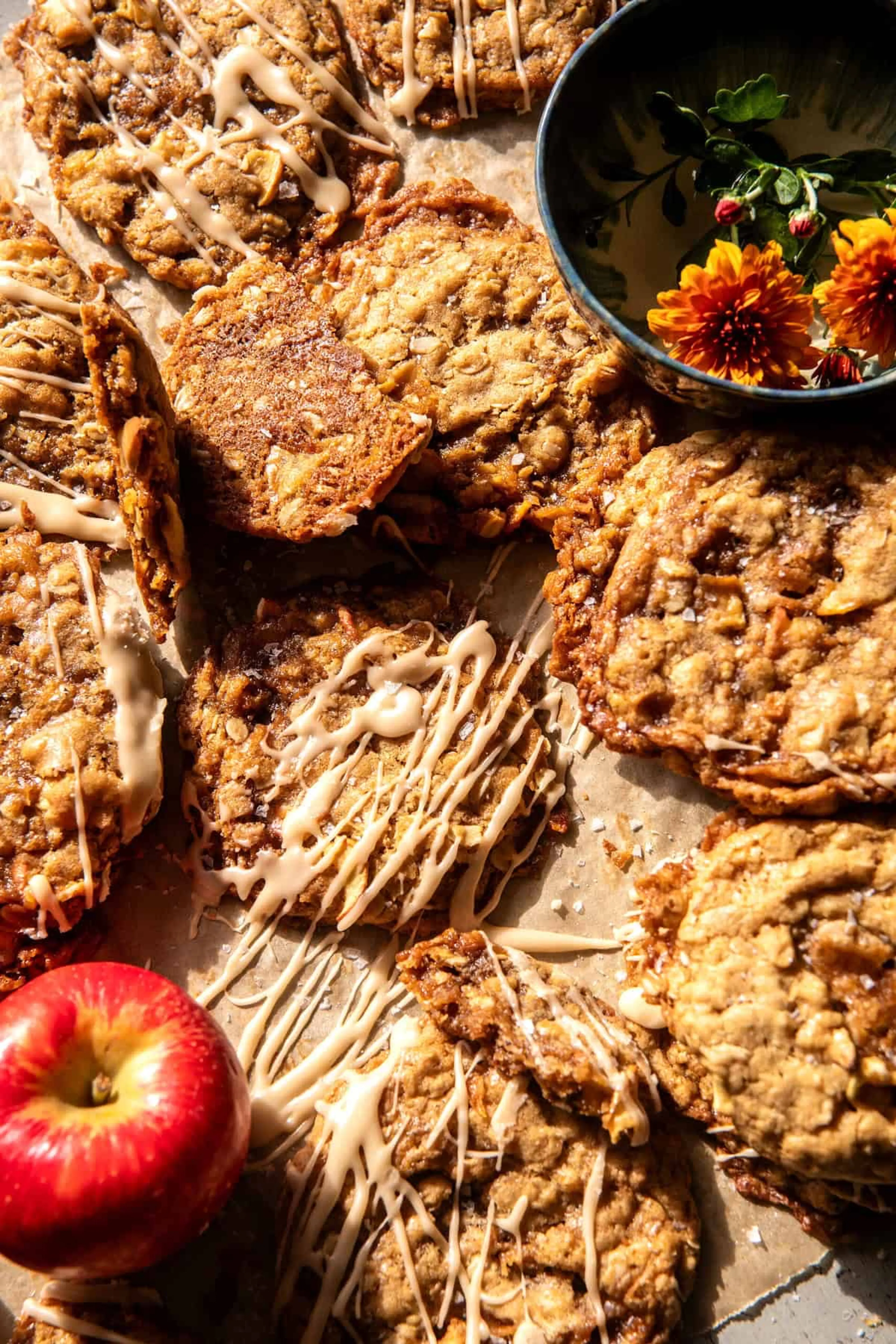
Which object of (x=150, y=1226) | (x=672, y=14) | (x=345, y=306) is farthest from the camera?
(x=345, y=306)

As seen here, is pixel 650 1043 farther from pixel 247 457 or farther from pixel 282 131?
pixel 282 131

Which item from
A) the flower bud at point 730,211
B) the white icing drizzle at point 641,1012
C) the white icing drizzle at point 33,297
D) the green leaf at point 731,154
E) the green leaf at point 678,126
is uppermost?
the green leaf at point 678,126

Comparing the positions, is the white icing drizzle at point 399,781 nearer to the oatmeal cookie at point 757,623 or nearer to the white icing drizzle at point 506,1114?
the oatmeal cookie at point 757,623

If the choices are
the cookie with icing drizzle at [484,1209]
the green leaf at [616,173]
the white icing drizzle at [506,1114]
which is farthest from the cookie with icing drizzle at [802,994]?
the green leaf at [616,173]

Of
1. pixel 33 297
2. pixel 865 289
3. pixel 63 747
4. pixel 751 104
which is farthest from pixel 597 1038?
pixel 33 297

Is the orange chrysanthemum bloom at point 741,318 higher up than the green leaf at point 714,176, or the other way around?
the green leaf at point 714,176

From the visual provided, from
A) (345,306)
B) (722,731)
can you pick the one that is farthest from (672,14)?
(722,731)

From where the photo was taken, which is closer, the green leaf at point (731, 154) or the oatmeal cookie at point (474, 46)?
the green leaf at point (731, 154)
